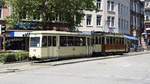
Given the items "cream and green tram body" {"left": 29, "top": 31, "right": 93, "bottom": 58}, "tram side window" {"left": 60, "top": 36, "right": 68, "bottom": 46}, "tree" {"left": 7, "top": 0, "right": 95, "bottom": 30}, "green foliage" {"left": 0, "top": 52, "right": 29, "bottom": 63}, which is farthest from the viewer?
"tree" {"left": 7, "top": 0, "right": 95, "bottom": 30}

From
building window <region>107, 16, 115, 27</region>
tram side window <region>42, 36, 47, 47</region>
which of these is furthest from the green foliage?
building window <region>107, 16, 115, 27</region>

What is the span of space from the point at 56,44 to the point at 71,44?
330 centimetres

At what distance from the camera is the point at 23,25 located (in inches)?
2121

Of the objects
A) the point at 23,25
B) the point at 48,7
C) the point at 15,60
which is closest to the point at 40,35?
the point at 15,60

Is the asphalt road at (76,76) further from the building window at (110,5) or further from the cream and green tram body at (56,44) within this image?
the building window at (110,5)

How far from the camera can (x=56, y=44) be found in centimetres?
3528

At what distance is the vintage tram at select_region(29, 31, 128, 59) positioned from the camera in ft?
110

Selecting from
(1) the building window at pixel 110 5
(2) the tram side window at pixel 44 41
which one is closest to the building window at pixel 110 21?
(1) the building window at pixel 110 5

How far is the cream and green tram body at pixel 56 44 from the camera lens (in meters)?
33.5

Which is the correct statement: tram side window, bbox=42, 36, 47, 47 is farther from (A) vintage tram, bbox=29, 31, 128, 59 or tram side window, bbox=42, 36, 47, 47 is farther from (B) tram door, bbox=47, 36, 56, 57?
(B) tram door, bbox=47, 36, 56, 57

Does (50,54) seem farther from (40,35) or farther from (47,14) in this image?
(47,14)

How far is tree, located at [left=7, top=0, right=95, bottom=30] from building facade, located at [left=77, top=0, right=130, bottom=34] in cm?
2020

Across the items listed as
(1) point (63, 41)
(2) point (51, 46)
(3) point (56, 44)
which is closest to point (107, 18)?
(1) point (63, 41)

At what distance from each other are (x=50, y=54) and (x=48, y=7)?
29.3ft
